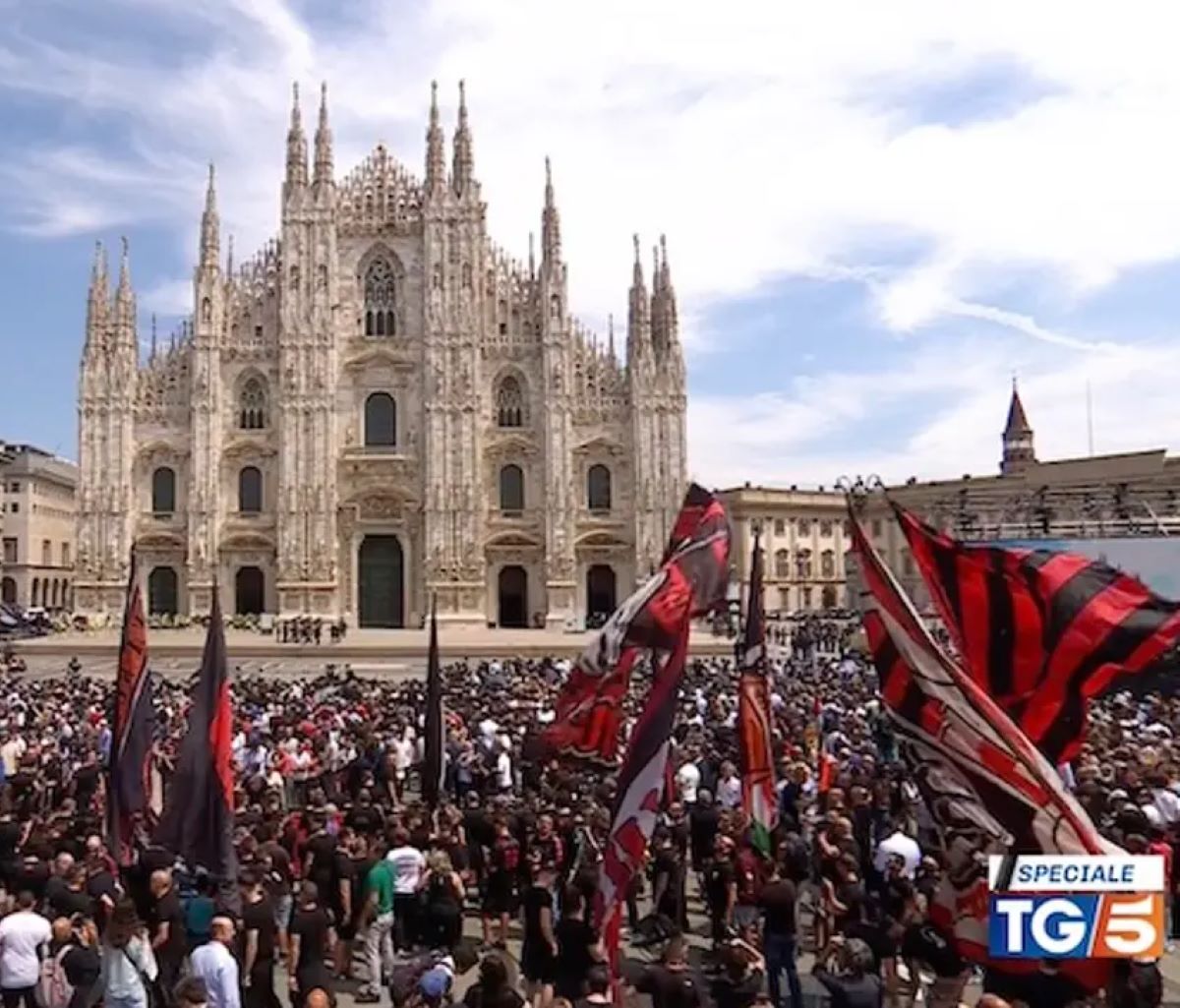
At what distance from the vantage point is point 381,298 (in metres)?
54.6

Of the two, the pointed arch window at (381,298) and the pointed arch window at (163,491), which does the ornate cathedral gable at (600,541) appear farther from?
the pointed arch window at (163,491)

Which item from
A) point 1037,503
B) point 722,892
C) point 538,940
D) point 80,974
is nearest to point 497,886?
point 538,940

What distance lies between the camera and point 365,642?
1796 inches

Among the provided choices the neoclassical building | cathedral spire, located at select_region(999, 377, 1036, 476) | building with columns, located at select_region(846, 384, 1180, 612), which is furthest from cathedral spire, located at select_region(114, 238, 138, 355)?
cathedral spire, located at select_region(999, 377, 1036, 476)

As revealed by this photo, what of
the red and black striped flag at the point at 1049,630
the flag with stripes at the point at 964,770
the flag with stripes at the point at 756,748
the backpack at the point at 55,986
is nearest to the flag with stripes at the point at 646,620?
the flag with stripes at the point at 756,748

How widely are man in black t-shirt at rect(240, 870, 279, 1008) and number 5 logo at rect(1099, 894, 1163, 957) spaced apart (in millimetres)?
5485

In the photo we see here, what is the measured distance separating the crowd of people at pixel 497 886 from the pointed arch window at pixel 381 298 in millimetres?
38111

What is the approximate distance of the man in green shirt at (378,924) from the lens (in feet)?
32.9

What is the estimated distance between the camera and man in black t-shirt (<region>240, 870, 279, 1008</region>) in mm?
8656

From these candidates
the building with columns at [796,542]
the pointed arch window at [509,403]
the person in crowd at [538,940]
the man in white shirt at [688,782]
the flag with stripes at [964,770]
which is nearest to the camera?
the flag with stripes at [964,770]

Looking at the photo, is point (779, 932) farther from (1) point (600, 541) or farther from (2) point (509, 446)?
(2) point (509, 446)

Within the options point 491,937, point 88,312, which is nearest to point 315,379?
point 88,312

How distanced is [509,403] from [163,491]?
14.7 meters

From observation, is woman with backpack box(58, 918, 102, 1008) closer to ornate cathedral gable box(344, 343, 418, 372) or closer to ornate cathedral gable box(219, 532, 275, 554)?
ornate cathedral gable box(219, 532, 275, 554)
